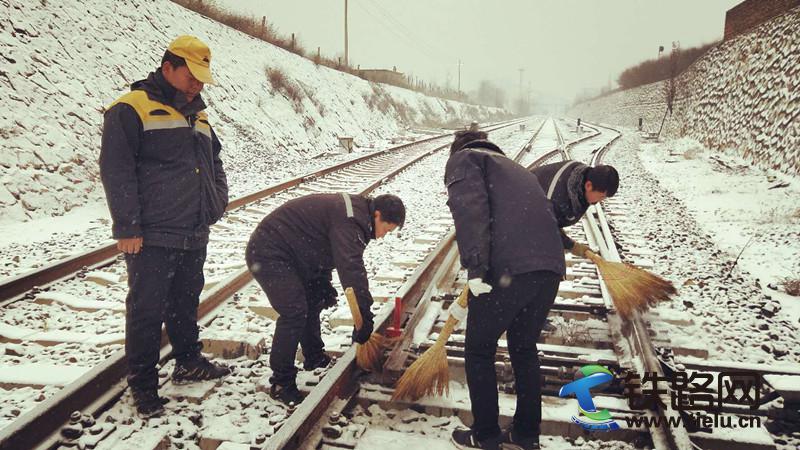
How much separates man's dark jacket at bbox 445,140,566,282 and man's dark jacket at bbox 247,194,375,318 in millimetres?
707

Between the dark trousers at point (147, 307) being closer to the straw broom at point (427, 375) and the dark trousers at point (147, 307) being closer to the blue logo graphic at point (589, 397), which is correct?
the straw broom at point (427, 375)

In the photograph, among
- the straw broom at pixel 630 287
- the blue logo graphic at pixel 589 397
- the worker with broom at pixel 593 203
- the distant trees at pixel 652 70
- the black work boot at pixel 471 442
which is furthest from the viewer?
the distant trees at pixel 652 70

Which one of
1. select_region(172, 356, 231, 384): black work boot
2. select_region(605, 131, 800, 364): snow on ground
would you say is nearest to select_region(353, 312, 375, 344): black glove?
select_region(172, 356, 231, 384): black work boot

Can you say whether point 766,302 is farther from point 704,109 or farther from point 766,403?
point 704,109

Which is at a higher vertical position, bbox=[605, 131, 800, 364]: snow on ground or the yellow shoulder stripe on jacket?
the yellow shoulder stripe on jacket

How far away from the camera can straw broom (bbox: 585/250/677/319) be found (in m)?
3.94

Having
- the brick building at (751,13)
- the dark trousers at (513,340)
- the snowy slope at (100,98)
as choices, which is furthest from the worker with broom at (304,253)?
the brick building at (751,13)

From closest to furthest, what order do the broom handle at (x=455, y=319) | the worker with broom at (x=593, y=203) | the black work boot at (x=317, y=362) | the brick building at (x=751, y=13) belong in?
the broom handle at (x=455, y=319) → the worker with broom at (x=593, y=203) → the black work boot at (x=317, y=362) → the brick building at (x=751, y=13)

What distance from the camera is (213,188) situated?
334 cm

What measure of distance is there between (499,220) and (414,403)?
1243mm

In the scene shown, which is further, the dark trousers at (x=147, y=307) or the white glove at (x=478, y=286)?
the dark trousers at (x=147, y=307)

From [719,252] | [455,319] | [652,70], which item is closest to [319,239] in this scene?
[455,319]

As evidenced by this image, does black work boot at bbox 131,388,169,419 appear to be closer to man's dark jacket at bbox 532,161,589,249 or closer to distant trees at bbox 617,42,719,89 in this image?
man's dark jacket at bbox 532,161,589,249

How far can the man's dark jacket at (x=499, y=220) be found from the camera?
252cm
